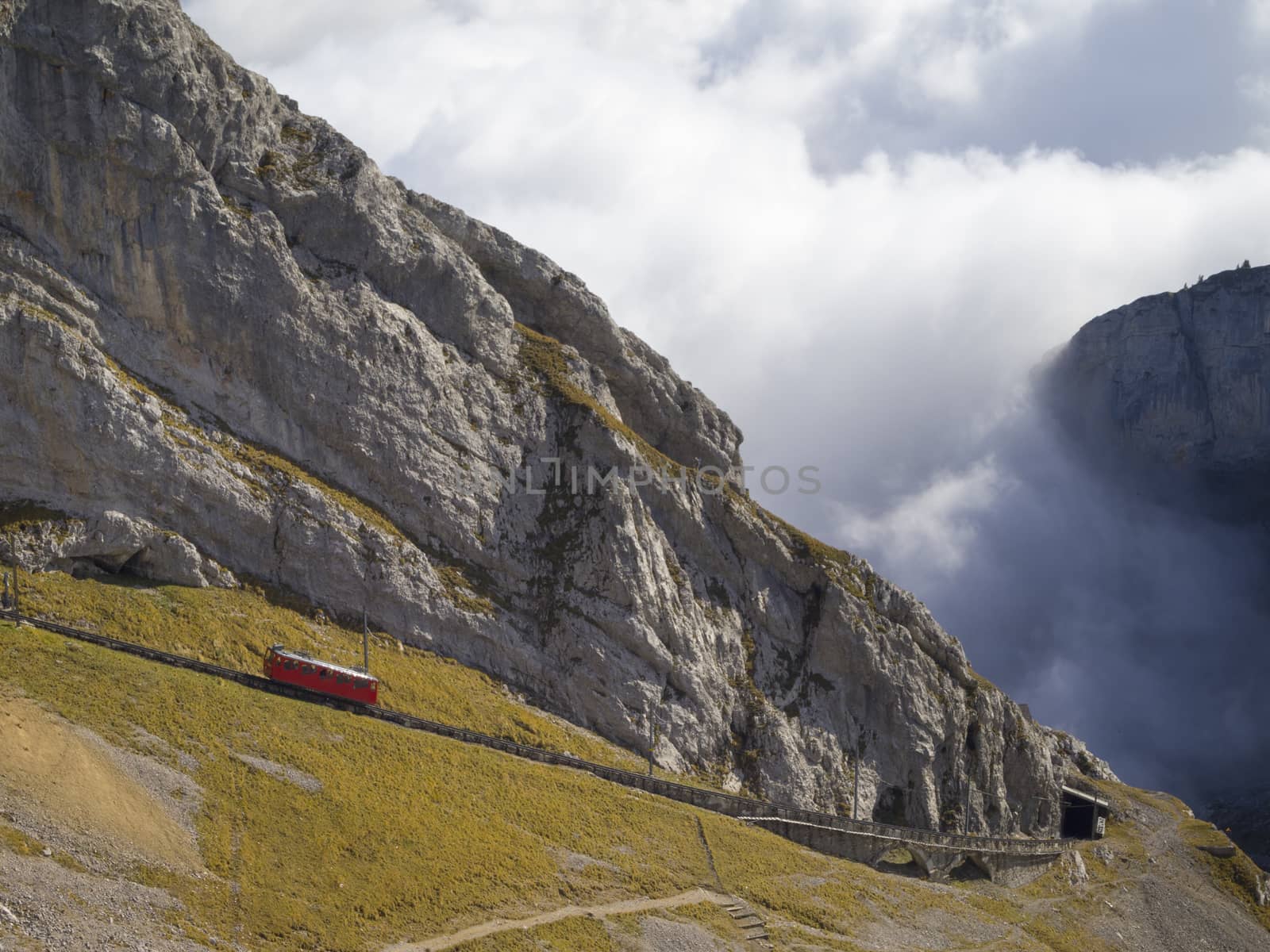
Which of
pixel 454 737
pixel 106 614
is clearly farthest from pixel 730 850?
pixel 106 614

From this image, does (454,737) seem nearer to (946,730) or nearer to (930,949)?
(930,949)

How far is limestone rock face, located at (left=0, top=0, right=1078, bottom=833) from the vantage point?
81188 millimetres

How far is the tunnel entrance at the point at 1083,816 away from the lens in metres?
125

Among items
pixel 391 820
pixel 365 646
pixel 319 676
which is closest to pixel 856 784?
pixel 365 646

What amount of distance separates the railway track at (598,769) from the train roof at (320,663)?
1619mm

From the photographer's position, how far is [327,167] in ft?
333

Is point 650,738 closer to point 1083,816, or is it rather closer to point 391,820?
point 391,820

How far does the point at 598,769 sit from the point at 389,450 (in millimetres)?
30114

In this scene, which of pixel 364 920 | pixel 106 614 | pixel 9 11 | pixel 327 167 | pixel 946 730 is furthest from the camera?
pixel 946 730

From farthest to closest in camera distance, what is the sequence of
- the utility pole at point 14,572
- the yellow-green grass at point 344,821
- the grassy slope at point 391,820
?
the utility pole at point 14,572 → the grassy slope at point 391,820 → the yellow-green grass at point 344,821

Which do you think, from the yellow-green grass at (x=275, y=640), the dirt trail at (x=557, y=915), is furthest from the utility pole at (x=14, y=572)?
the dirt trail at (x=557, y=915)

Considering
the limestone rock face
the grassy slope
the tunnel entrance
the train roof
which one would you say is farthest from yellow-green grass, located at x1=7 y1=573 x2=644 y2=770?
the tunnel entrance

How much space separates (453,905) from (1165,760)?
165 meters

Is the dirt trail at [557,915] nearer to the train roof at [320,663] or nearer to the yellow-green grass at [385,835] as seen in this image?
the yellow-green grass at [385,835]
